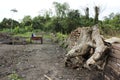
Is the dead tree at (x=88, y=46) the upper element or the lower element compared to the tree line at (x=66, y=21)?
lower

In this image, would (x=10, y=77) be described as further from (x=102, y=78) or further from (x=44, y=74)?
(x=102, y=78)

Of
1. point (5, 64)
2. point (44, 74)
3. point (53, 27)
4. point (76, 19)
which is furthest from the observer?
point (53, 27)

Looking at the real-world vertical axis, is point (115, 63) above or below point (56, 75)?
above

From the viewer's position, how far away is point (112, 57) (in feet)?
21.6

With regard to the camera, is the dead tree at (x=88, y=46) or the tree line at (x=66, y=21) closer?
the dead tree at (x=88, y=46)

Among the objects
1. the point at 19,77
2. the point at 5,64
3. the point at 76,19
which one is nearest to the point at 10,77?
the point at 19,77

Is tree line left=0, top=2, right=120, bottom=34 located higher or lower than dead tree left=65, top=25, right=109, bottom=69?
higher

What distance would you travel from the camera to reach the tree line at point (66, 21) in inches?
1113

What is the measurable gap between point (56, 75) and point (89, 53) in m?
1.69

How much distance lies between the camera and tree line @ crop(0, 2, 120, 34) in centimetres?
2827

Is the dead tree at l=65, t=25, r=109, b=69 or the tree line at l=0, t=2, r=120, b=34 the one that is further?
the tree line at l=0, t=2, r=120, b=34

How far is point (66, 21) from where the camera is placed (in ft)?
98.9

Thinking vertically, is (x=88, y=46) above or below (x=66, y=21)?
below

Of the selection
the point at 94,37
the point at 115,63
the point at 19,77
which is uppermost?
the point at 94,37
